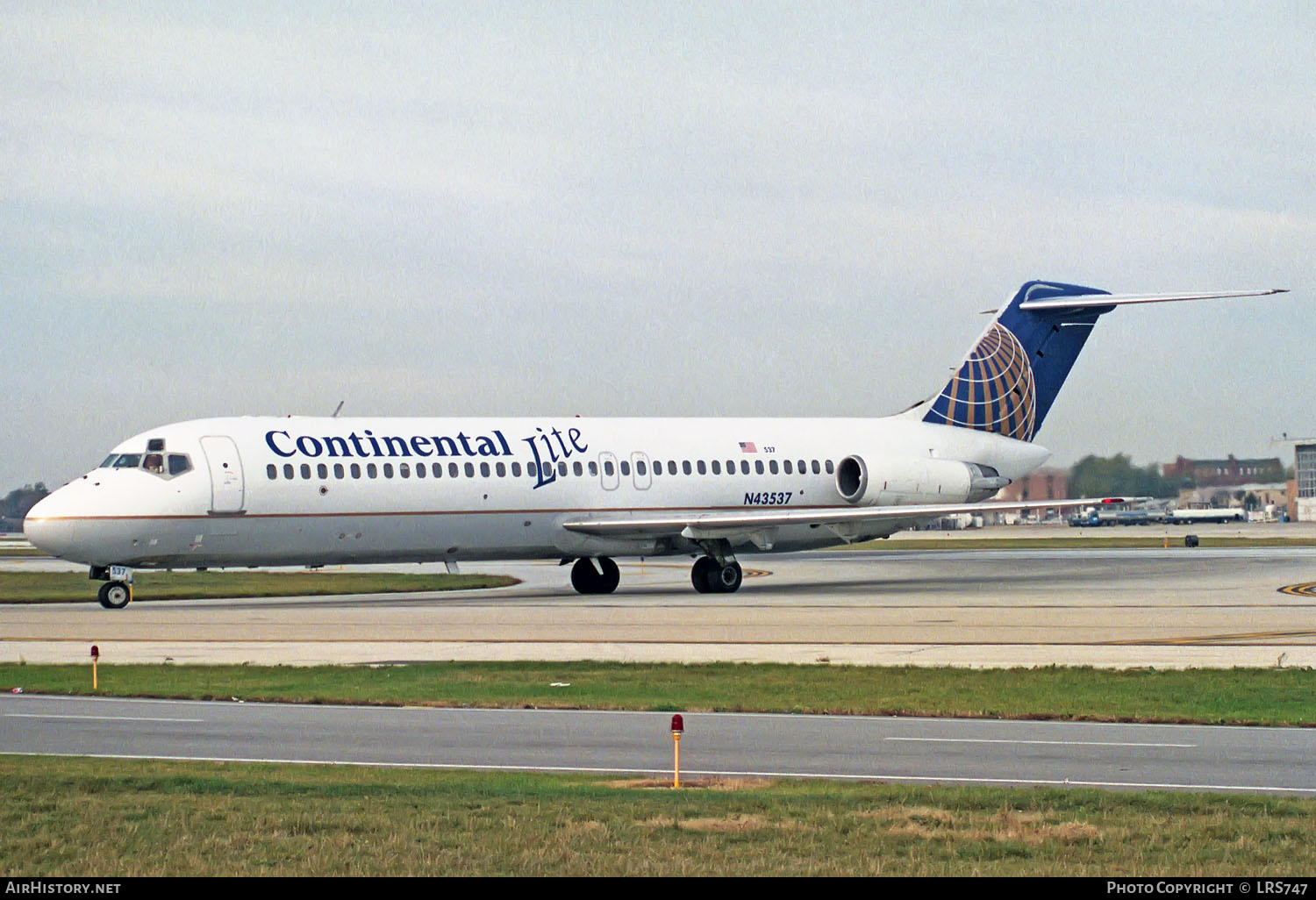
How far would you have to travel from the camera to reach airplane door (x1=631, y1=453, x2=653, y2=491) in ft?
148

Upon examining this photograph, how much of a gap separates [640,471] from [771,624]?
40.8ft

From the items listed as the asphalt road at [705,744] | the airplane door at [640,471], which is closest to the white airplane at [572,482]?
the airplane door at [640,471]

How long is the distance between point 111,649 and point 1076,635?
1668 cm

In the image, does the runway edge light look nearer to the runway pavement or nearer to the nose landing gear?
the runway pavement

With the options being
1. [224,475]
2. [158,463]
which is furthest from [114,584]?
[224,475]

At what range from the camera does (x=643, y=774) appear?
15.4 m

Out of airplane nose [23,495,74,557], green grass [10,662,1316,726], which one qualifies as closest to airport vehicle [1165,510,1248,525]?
airplane nose [23,495,74,557]

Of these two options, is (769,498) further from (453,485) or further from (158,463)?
(158,463)

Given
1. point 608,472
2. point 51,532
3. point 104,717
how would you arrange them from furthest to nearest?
point 608,472, point 51,532, point 104,717

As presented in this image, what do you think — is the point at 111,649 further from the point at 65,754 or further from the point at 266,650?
the point at 65,754

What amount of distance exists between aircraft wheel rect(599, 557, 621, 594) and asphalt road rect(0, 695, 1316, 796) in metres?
25.0

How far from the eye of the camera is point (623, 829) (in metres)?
11.9

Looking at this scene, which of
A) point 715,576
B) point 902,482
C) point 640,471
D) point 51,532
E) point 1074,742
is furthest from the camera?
point 902,482
